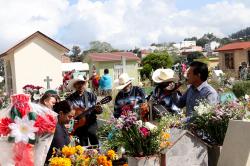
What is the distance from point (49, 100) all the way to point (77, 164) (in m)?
2.75

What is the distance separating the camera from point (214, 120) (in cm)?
405

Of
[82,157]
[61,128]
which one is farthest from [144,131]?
[61,128]

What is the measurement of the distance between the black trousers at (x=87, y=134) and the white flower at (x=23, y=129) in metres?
3.65

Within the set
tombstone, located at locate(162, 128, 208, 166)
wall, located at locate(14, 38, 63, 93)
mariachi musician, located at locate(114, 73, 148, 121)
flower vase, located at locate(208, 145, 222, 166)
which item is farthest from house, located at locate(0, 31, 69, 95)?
tombstone, located at locate(162, 128, 208, 166)

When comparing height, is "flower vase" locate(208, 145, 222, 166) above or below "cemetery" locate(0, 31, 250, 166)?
below

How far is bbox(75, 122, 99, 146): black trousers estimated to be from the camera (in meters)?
6.96

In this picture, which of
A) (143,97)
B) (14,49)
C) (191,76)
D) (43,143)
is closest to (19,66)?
(14,49)

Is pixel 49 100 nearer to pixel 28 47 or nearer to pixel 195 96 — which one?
pixel 195 96

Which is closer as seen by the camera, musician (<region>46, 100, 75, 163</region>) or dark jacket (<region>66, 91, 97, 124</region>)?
musician (<region>46, 100, 75, 163</region>)

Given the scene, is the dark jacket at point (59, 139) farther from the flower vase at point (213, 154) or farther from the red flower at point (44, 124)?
the flower vase at point (213, 154)

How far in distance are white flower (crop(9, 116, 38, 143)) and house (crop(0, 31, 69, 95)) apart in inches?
814

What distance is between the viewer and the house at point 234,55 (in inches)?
1737

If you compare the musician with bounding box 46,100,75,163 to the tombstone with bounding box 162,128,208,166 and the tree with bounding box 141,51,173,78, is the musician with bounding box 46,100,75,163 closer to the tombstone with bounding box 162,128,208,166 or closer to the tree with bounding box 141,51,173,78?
the tombstone with bounding box 162,128,208,166

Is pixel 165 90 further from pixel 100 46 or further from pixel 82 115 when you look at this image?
pixel 100 46
